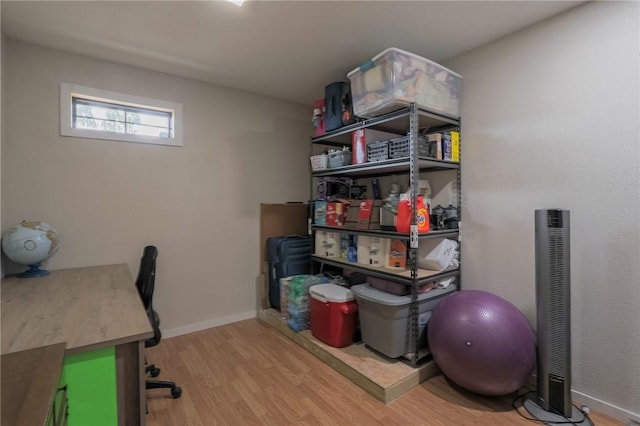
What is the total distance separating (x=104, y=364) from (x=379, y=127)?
2.49 metres

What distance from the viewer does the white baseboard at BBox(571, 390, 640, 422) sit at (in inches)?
68.6

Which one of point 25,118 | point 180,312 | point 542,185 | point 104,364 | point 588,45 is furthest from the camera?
point 180,312

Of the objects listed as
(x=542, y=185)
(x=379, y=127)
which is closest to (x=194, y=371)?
(x=379, y=127)

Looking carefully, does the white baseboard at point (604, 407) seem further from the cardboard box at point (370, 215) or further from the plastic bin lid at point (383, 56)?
the plastic bin lid at point (383, 56)

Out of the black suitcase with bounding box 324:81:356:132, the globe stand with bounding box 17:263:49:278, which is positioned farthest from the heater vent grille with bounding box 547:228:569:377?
the globe stand with bounding box 17:263:49:278

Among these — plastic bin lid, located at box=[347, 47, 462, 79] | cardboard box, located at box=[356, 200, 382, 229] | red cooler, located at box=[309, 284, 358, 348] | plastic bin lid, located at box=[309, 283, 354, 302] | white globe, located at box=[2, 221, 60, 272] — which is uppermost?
plastic bin lid, located at box=[347, 47, 462, 79]

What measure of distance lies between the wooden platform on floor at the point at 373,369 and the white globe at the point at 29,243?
210cm

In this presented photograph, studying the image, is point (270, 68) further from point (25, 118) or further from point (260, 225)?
point (25, 118)

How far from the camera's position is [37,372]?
0.94m

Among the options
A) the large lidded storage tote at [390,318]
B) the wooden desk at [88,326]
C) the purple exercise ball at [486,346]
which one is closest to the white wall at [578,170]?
the purple exercise ball at [486,346]

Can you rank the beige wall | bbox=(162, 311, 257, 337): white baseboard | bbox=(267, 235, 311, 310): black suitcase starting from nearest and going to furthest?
the beige wall, bbox=(162, 311, 257, 337): white baseboard, bbox=(267, 235, 311, 310): black suitcase

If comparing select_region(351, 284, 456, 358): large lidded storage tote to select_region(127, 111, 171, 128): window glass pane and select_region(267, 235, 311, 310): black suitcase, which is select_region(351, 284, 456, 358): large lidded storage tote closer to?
select_region(267, 235, 311, 310): black suitcase

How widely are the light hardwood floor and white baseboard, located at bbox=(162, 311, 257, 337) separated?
1.01ft

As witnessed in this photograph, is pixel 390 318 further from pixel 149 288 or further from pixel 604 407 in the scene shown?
pixel 149 288
